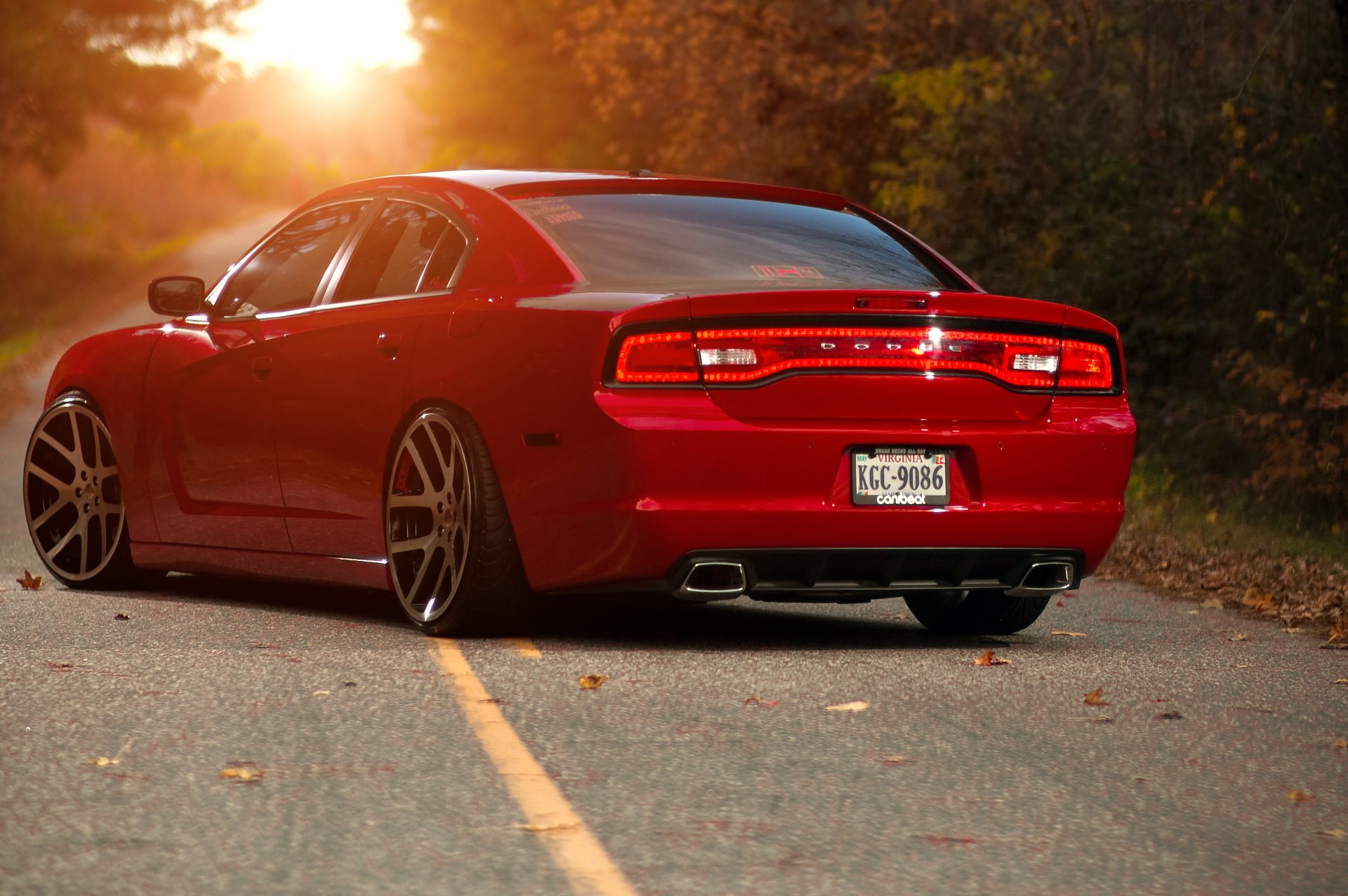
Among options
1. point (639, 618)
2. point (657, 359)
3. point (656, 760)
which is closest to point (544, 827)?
point (656, 760)

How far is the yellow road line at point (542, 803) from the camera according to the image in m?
3.94

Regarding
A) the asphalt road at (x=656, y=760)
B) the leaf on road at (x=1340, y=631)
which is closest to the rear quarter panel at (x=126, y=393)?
the asphalt road at (x=656, y=760)

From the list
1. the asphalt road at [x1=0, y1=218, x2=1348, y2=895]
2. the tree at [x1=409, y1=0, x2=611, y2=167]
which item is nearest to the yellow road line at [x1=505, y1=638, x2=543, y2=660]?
A: the asphalt road at [x1=0, y1=218, x2=1348, y2=895]

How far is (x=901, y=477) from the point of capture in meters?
6.61

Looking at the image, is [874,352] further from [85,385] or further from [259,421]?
[85,385]

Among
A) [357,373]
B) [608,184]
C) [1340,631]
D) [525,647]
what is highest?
[608,184]

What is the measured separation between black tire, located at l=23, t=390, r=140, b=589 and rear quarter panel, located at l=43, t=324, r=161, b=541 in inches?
2.5

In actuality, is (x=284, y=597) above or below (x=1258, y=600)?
above

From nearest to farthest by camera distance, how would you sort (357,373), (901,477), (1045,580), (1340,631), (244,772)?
(244,772) → (901,477) → (1045,580) → (357,373) → (1340,631)

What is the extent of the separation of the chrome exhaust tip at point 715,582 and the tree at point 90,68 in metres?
36.9

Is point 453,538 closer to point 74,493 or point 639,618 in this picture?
point 639,618

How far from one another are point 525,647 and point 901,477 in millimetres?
1353

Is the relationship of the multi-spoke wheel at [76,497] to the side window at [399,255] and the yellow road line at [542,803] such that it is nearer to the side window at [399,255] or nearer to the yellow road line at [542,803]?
the side window at [399,255]

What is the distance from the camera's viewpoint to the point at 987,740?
210 inches
